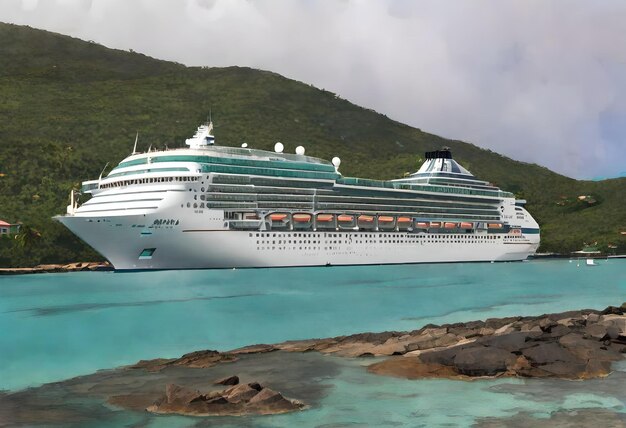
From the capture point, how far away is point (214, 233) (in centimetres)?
6525

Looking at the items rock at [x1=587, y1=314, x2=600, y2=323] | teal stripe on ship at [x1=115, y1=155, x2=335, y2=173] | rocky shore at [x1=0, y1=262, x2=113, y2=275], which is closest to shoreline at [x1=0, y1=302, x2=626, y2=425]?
rock at [x1=587, y1=314, x2=600, y2=323]

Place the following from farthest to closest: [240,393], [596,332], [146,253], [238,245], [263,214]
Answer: [263,214] < [238,245] < [146,253] < [596,332] < [240,393]

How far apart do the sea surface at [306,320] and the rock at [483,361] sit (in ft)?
2.15

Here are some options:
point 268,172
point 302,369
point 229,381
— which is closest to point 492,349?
point 302,369

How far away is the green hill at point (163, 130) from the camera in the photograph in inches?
4026

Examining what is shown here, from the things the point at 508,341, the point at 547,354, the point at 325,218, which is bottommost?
the point at 547,354

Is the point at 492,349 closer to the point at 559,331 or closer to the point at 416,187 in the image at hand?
the point at 559,331

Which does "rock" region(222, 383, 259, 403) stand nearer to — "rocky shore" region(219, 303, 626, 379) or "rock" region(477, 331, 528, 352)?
"rocky shore" region(219, 303, 626, 379)

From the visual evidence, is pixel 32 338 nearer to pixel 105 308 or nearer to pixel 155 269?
pixel 105 308

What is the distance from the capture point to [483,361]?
20.1m

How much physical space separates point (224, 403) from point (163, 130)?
12310 cm

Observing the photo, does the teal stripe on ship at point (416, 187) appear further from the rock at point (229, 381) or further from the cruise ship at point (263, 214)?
the rock at point (229, 381)

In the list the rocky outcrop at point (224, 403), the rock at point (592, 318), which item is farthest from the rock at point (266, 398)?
the rock at point (592, 318)

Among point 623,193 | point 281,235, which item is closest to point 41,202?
point 281,235
